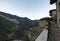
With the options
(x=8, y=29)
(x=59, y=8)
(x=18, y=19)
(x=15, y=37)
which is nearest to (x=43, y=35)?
(x=59, y=8)

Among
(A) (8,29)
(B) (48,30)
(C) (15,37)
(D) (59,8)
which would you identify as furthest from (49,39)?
(A) (8,29)

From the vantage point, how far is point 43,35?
3771 millimetres

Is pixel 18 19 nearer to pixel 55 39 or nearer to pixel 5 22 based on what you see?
pixel 5 22

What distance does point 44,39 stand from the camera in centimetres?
364

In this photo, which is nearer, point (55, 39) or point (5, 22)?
point (55, 39)

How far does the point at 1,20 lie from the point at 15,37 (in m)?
13.2

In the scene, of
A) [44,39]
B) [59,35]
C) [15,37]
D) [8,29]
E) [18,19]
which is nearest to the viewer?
[44,39]

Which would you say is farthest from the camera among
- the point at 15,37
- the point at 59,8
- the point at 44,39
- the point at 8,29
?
the point at 8,29

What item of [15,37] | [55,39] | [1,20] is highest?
[55,39]

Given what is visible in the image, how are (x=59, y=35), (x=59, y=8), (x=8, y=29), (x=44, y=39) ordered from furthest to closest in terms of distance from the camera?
(x=8, y=29) < (x=59, y=8) < (x=59, y=35) < (x=44, y=39)

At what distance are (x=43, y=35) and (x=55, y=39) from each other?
0.24 m

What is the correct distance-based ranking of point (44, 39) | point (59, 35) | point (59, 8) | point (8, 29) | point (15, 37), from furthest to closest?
point (8, 29) → point (15, 37) → point (59, 8) → point (59, 35) → point (44, 39)

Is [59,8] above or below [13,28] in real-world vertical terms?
above

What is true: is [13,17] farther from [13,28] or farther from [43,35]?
[43,35]
